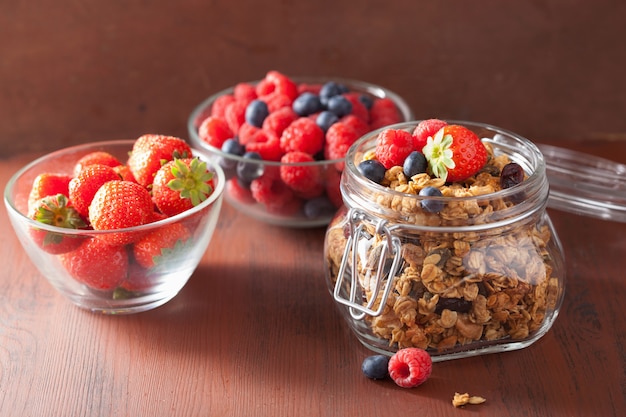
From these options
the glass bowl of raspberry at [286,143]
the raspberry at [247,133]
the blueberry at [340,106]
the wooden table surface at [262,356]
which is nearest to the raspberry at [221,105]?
the glass bowl of raspberry at [286,143]

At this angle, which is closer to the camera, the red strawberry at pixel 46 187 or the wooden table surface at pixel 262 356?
the wooden table surface at pixel 262 356

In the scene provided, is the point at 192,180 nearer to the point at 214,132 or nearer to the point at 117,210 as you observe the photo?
the point at 117,210

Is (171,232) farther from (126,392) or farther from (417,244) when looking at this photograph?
(417,244)

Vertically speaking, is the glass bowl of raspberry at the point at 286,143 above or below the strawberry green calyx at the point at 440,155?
below

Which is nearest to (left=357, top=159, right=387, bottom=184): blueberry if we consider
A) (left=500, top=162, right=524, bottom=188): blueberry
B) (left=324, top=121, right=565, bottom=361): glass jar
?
(left=324, top=121, right=565, bottom=361): glass jar

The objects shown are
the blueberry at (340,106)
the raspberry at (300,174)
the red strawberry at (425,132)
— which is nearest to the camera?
the red strawberry at (425,132)

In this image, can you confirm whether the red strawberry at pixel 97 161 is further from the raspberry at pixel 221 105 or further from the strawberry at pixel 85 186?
the raspberry at pixel 221 105
